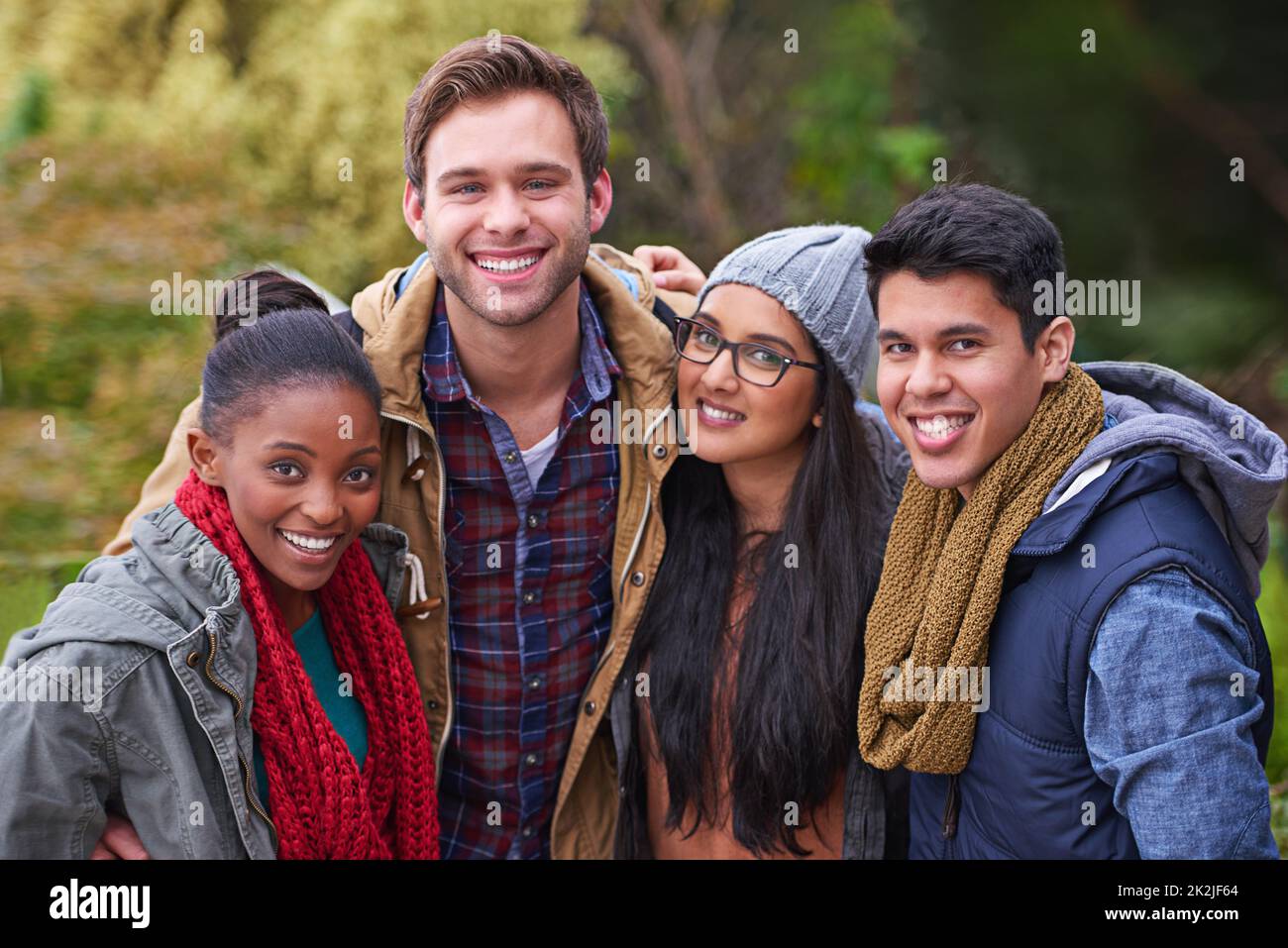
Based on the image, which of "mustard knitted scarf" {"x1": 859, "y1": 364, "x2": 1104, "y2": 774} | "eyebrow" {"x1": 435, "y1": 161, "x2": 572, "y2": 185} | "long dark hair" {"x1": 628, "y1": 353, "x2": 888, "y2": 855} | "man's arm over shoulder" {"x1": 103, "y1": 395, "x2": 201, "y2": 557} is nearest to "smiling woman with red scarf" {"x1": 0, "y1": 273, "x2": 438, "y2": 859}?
"man's arm over shoulder" {"x1": 103, "y1": 395, "x2": 201, "y2": 557}

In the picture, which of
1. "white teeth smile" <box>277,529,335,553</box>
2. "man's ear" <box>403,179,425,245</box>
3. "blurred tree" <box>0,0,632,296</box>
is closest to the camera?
"white teeth smile" <box>277,529,335,553</box>

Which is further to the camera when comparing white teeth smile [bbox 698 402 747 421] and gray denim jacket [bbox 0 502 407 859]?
white teeth smile [bbox 698 402 747 421]

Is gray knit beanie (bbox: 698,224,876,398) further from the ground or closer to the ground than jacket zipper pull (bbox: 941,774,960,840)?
further from the ground

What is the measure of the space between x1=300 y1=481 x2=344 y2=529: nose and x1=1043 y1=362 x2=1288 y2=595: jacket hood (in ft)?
4.40

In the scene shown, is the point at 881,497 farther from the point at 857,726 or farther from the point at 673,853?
the point at 673,853

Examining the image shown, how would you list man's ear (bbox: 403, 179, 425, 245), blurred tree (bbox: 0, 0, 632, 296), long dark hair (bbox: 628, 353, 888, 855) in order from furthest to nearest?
blurred tree (bbox: 0, 0, 632, 296) < man's ear (bbox: 403, 179, 425, 245) < long dark hair (bbox: 628, 353, 888, 855)

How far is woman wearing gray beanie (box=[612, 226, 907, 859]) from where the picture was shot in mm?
2742

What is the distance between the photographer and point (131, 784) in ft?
7.25

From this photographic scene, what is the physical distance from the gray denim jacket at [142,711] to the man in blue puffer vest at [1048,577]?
1.25 m

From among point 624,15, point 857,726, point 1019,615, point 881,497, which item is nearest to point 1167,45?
point 1019,615

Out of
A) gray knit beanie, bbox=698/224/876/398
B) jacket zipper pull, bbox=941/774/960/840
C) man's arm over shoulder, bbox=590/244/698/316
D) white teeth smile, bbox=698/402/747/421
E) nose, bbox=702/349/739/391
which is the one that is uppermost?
man's arm over shoulder, bbox=590/244/698/316

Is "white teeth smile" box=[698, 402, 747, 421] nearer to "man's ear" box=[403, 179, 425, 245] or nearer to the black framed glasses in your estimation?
the black framed glasses

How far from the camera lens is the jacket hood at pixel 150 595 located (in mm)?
2176

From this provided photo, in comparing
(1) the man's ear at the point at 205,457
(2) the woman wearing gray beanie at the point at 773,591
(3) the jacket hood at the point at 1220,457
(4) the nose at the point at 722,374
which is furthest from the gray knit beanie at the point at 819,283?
(1) the man's ear at the point at 205,457
